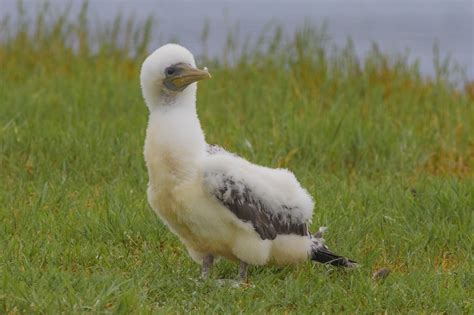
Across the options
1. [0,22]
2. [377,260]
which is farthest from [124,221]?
[0,22]

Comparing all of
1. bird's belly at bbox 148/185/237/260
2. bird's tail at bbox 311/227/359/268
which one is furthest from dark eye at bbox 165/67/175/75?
bird's tail at bbox 311/227/359/268

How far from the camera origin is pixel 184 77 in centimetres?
Answer: 613

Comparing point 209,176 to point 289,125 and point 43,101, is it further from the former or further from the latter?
point 43,101

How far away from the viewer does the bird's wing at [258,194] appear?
5.99 metres

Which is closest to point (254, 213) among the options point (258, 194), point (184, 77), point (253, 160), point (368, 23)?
point (258, 194)

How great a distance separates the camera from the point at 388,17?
26.0 metres

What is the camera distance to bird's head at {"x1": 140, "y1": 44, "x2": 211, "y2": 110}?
6.14 metres

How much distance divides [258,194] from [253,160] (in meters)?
2.78

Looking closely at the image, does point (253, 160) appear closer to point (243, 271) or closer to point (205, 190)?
point (243, 271)

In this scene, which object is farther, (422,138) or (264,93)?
(264,93)

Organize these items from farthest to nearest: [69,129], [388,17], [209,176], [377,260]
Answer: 1. [388,17]
2. [69,129]
3. [377,260]
4. [209,176]

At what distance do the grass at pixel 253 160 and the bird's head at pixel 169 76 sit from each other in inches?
40.4

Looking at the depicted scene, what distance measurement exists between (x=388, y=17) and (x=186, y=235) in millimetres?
20580

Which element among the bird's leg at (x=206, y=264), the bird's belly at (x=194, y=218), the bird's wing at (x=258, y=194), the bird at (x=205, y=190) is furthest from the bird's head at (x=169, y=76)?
the bird's leg at (x=206, y=264)
